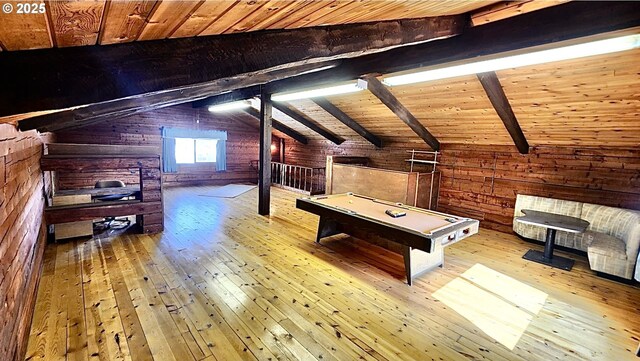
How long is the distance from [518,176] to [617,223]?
1543 millimetres

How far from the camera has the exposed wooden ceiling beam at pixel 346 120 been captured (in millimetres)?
6383

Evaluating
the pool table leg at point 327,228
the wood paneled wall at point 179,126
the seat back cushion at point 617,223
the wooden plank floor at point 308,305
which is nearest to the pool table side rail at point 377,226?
the pool table leg at point 327,228

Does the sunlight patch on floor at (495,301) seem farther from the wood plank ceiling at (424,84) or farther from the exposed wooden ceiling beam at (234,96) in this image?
the exposed wooden ceiling beam at (234,96)

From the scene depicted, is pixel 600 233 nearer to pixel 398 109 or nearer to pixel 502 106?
pixel 502 106

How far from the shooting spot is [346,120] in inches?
270

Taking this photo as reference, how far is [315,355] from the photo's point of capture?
2.14 metres

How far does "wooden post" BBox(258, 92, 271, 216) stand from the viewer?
19.0ft

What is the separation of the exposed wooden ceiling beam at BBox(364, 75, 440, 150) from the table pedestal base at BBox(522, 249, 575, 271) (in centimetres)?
289

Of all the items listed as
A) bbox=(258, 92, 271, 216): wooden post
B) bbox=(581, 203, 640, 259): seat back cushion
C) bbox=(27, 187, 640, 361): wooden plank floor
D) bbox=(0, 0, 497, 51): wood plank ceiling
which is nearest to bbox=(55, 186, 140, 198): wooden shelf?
bbox=(27, 187, 640, 361): wooden plank floor

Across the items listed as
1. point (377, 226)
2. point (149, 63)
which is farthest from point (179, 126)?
point (149, 63)

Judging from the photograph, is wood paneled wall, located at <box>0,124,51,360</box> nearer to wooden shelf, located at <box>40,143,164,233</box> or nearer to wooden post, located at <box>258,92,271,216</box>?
wooden shelf, located at <box>40,143,164,233</box>

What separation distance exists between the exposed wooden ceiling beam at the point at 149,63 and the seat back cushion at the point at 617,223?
404cm

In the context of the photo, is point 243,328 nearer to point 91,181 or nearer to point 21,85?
point 21,85

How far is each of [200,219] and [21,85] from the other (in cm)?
476
